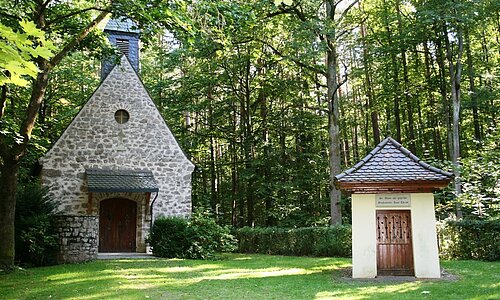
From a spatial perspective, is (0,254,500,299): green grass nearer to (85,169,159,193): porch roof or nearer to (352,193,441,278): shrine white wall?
(352,193,441,278): shrine white wall

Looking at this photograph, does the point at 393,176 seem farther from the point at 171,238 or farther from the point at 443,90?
the point at 443,90

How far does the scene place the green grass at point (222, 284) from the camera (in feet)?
26.3

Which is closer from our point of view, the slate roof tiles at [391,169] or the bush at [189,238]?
the slate roof tiles at [391,169]

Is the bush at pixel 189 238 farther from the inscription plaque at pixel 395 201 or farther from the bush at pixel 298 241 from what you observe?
the inscription plaque at pixel 395 201

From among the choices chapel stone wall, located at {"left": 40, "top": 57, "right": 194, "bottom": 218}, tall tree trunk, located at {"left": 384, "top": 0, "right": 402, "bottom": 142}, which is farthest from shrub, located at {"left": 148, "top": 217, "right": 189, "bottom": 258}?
tall tree trunk, located at {"left": 384, "top": 0, "right": 402, "bottom": 142}

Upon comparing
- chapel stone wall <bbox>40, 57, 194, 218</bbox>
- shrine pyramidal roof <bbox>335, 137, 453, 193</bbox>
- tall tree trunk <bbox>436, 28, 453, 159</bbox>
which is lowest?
shrine pyramidal roof <bbox>335, 137, 453, 193</bbox>

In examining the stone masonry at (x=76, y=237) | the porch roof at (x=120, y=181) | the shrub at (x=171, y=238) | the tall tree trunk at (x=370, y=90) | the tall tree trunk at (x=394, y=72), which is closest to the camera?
the stone masonry at (x=76, y=237)

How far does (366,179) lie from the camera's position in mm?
10156

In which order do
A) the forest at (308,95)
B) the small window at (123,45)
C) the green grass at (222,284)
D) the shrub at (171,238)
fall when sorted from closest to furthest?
1. the green grass at (222,284)
2. the shrub at (171,238)
3. the forest at (308,95)
4. the small window at (123,45)

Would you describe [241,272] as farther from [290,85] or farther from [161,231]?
[290,85]

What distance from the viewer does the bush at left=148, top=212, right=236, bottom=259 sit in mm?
15062

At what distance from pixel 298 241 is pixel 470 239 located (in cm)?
628

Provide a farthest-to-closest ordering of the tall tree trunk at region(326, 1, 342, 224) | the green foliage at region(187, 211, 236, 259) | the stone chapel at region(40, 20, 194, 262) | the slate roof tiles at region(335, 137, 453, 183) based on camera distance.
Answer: the tall tree trunk at region(326, 1, 342, 224) → the stone chapel at region(40, 20, 194, 262) → the green foliage at region(187, 211, 236, 259) → the slate roof tiles at region(335, 137, 453, 183)

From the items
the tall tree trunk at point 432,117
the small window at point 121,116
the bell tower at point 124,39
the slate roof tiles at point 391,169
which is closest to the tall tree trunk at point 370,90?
the tall tree trunk at point 432,117
